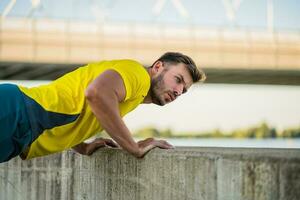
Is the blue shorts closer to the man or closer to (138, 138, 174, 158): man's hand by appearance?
the man

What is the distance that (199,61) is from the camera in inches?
1121

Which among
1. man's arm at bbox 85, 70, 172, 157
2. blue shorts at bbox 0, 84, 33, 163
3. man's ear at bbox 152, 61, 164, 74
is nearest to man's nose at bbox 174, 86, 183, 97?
man's ear at bbox 152, 61, 164, 74

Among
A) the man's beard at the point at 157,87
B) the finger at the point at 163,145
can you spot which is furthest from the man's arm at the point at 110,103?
the man's beard at the point at 157,87

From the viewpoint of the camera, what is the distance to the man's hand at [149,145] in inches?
129

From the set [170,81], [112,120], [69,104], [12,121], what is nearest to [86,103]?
[69,104]

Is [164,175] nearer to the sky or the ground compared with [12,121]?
nearer to the ground

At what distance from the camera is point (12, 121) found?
3.14 meters

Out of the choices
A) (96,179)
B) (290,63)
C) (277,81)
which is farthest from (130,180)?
(277,81)

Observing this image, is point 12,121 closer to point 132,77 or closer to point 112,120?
point 112,120

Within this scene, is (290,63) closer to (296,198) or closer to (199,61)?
(199,61)

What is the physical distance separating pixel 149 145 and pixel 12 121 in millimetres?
713

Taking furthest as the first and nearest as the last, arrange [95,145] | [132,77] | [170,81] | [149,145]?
1. [95,145]
2. [170,81]
3. [149,145]
4. [132,77]

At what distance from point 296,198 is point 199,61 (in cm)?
2617

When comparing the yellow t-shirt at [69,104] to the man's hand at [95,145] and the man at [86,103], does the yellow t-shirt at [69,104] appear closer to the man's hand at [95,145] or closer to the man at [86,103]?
the man at [86,103]
